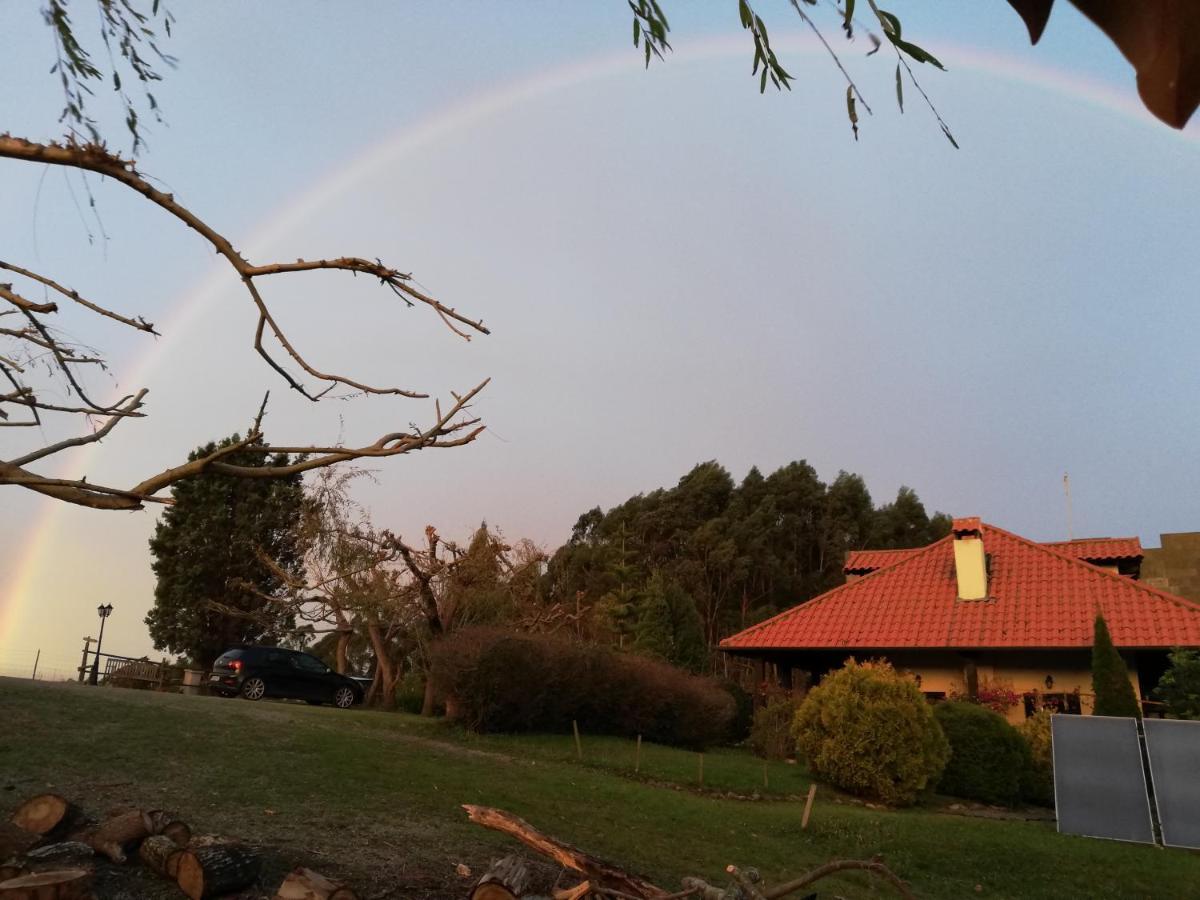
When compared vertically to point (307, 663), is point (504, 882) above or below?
below

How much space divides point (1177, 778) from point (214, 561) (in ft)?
120

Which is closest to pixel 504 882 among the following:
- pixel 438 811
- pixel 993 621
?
pixel 438 811

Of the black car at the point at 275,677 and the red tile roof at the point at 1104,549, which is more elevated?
the red tile roof at the point at 1104,549

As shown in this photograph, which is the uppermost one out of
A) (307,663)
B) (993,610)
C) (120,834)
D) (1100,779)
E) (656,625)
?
(993,610)

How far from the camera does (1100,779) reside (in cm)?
1172

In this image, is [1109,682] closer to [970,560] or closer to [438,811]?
[970,560]

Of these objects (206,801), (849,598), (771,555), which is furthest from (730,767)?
(771,555)

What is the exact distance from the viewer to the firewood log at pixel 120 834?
5582mm

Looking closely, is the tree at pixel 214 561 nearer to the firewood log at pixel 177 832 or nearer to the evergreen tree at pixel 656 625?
the evergreen tree at pixel 656 625

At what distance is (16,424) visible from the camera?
372 cm

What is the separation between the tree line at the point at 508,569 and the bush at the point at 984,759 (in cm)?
1153

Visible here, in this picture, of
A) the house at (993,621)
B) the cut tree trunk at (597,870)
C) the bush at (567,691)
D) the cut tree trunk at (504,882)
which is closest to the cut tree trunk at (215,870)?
the cut tree trunk at (504,882)

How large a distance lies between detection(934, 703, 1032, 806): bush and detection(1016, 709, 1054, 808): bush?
270 mm

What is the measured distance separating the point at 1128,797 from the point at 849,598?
483 inches
